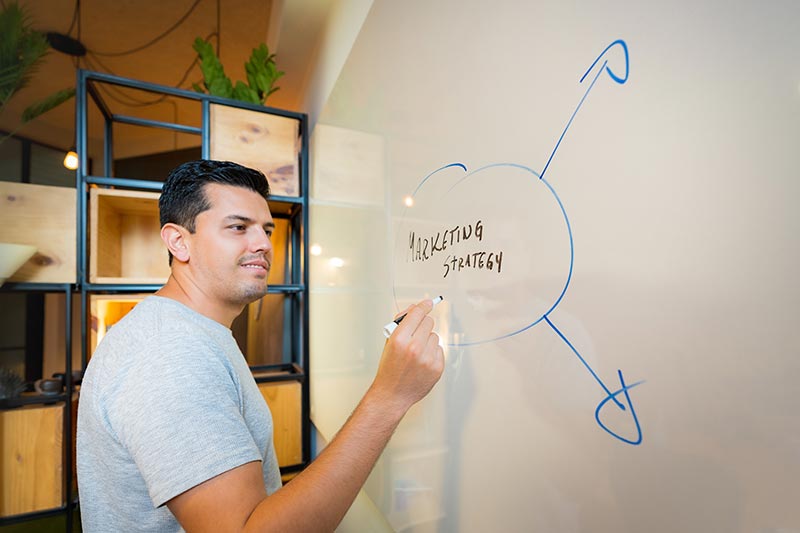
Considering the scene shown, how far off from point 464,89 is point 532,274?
32 centimetres

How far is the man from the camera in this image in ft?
1.50

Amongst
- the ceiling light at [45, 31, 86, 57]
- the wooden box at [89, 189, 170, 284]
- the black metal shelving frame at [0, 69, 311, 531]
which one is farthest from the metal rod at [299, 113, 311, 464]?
the ceiling light at [45, 31, 86, 57]

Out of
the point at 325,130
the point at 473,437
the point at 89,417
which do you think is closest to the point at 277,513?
the point at 473,437

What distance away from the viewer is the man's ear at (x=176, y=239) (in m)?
0.81

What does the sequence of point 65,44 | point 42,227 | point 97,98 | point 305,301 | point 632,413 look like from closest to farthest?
point 632,413 < point 42,227 < point 97,98 < point 305,301 < point 65,44

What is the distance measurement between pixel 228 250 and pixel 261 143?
94 cm

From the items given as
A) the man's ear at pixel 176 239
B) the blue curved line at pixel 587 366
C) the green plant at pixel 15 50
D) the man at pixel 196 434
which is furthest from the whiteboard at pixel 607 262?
the green plant at pixel 15 50

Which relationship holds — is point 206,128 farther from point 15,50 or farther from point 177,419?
point 177,419

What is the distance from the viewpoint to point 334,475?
18.7 inches

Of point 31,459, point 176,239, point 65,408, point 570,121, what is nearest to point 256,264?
point 176,239

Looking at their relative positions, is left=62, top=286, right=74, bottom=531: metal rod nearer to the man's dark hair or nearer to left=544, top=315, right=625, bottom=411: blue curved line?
the man's dark hair

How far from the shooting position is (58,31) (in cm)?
256

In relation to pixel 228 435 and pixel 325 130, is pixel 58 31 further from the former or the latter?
pixel 228 435

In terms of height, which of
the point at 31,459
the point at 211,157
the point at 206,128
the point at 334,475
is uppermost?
the point at 206,128
